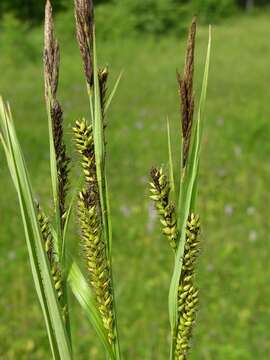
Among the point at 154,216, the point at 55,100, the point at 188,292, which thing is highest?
the point at 55,100

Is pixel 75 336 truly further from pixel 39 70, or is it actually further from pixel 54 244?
pixel 39 70

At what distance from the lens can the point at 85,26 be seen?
1.39 ft

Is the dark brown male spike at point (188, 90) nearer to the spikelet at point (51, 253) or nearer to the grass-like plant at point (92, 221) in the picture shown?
the grass-like plant at point (92, 221)

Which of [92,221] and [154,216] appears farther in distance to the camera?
[154,216]

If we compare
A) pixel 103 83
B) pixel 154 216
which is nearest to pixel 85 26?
pixel 103 83

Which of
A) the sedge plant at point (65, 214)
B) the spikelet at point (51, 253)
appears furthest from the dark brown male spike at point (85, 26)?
Answer: the spikelet at point (51, 253)

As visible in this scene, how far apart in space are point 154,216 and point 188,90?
12.1ft

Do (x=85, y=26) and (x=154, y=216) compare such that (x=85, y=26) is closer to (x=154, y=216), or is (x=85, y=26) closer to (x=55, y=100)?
(x=55, y=100)

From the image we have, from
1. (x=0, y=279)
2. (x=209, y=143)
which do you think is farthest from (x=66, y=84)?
(x=0, y=279)

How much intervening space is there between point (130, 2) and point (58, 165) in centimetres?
1526

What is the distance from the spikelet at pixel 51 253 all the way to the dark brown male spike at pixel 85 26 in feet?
0.36

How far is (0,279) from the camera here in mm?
3469

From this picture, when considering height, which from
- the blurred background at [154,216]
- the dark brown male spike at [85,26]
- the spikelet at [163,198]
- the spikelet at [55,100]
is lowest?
the blurred background at [154,216]

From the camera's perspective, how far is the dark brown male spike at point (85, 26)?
421 millimetres
